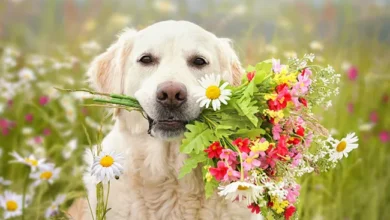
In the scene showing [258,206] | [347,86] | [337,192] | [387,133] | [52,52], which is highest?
[52,52]

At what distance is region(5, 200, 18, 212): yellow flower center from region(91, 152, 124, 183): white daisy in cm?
134

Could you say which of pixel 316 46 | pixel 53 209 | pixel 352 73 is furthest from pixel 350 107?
pixel 53 209

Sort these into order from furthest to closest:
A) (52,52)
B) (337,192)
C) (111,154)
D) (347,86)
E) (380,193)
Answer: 1. (52,52)
2. (347,86)
3. (380,193)
4. (337,192)
5. (111,154)

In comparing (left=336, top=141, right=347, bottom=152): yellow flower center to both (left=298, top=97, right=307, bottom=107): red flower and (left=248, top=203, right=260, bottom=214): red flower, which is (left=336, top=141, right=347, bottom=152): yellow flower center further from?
(left=248, top=203, right=260, bottom=214): red flower

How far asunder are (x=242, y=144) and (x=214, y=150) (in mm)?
136

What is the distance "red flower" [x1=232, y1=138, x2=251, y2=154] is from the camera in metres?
2.76

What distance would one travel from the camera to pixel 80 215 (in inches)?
151

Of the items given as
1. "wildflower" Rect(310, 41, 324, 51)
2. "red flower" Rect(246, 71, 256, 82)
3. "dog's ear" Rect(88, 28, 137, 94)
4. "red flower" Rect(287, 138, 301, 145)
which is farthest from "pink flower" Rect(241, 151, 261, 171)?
"wildflower" Rect(310, 41, 324, 51)

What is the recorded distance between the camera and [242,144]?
9.14 ft

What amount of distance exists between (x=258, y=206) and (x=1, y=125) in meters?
4.00

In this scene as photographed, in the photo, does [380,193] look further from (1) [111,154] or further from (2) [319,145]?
(1) [111,154]

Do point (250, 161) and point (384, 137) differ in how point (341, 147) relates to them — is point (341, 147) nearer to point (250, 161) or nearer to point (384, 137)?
point (250, 161)

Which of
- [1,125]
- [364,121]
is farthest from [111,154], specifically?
[364,121]

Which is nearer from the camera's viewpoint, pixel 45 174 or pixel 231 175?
pixel 231 175
